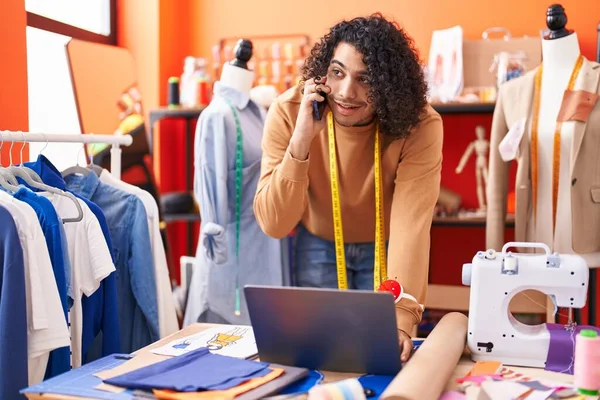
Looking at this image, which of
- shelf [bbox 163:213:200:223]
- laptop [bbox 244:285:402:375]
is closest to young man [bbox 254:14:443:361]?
laptop [bbox 244:285:402:375]

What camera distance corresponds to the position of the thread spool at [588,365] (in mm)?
1535

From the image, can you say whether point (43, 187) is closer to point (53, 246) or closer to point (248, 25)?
point (53, 246)

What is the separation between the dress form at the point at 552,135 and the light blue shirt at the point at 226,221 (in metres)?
1.14

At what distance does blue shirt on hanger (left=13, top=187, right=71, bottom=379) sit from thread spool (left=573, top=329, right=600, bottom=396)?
138cm

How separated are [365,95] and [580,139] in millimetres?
1283

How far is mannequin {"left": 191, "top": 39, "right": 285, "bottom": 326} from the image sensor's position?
2939mm

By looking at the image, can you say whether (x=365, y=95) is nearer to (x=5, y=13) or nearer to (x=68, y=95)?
Result: (x=5, y=13)

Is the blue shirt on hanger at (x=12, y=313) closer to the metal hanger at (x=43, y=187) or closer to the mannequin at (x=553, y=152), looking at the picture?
the metal hanger at (x=43, y=187)

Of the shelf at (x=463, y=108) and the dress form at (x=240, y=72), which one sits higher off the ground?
the dress form at (x=240, y=72)

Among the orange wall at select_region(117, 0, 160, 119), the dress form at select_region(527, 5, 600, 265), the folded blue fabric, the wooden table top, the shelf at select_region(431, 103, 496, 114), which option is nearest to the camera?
the folded blue fabric

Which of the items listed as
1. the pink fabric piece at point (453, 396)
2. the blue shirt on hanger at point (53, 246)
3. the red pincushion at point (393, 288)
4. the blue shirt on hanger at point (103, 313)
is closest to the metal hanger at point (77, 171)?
the blue shirt on hanger at point (103, 313)

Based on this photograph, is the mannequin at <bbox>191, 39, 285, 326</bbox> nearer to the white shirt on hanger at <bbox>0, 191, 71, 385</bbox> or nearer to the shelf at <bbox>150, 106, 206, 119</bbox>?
the white shirt on hanger at <bbox>0, 191, 71, 385</bbox>

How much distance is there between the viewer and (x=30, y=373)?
2.07m

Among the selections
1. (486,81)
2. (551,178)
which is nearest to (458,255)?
(486,81)
